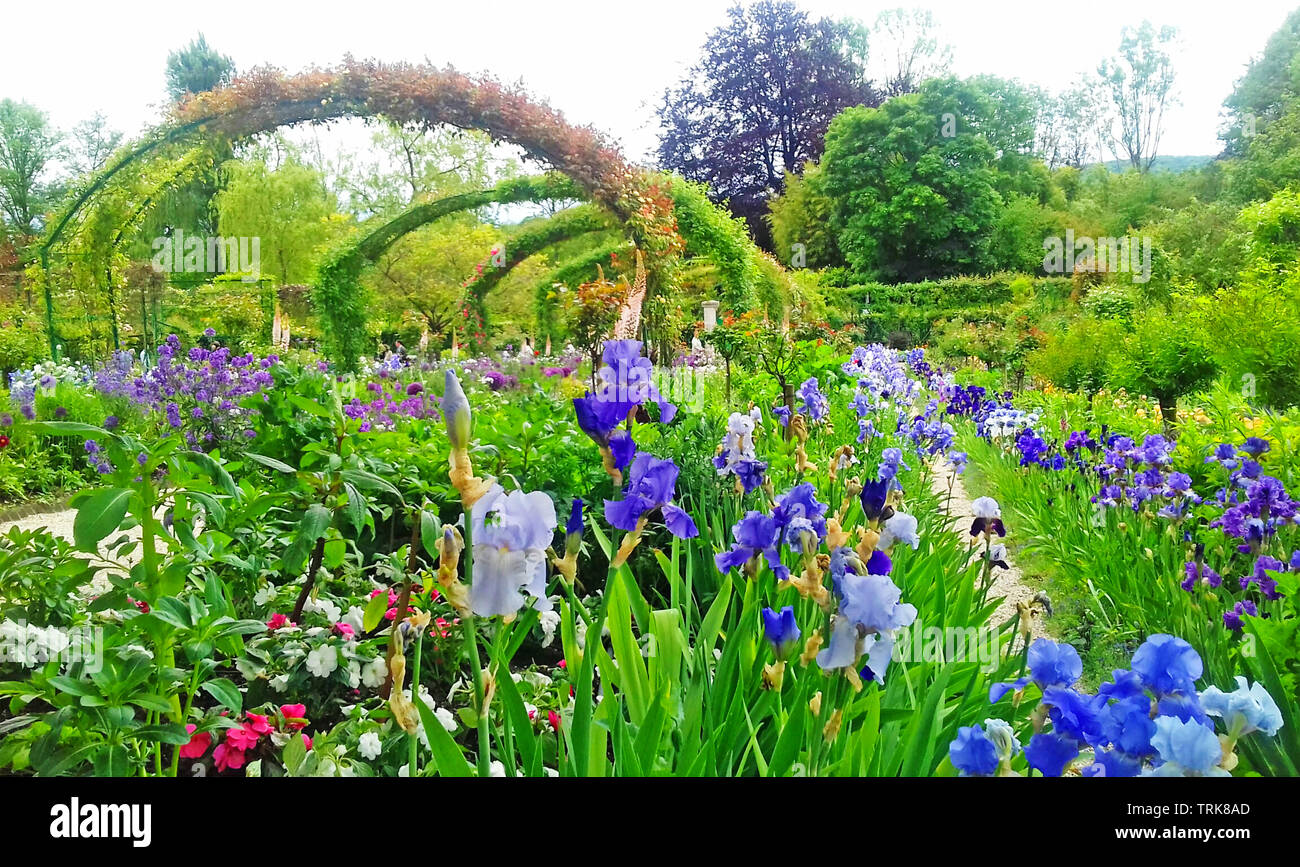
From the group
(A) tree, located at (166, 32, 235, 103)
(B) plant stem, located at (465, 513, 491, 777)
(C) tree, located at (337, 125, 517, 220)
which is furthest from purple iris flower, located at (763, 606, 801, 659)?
(A) tree, located at (166, 32, 235, 103)

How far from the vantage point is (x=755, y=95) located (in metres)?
17.7

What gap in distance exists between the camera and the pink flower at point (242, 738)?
1417mm

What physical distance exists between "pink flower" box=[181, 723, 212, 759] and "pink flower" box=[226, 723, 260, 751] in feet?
0.15

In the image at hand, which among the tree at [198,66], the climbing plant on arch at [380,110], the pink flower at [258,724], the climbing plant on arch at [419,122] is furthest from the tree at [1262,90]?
the pink flower at [258,724]

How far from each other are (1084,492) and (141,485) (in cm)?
334

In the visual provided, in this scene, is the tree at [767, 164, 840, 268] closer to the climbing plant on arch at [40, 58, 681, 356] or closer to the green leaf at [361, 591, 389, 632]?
the climbing plant on arch at [40, 58, 681, 356]

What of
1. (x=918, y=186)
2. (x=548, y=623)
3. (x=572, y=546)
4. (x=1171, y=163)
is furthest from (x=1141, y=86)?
(x=572, y=546)

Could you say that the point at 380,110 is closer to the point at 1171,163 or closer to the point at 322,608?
the point at 322,608

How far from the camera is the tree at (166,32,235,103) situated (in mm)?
15000

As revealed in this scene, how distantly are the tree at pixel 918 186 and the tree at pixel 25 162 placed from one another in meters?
16.1

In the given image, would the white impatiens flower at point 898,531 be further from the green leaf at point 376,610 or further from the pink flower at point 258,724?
the pink flower at point 258,724
